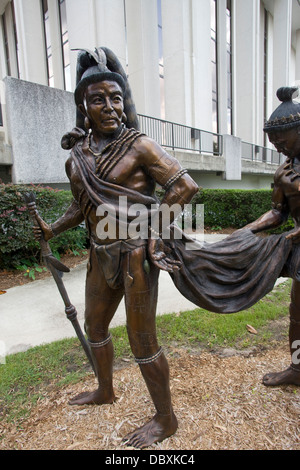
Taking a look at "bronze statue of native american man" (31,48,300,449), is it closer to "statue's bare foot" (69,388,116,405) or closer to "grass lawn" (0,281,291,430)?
"statue's bare foot" (69,388,116,405)

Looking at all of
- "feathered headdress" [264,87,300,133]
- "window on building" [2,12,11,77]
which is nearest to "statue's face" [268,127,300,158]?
"feathered headdress" [264,87,300,133]

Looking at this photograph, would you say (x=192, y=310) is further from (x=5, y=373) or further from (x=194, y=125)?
(x=194, y=125)

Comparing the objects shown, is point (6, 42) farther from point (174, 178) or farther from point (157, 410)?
point (157, 410)

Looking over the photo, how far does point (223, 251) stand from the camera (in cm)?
197

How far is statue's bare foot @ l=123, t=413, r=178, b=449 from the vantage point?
195cm

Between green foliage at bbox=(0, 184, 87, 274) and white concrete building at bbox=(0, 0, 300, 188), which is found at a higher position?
white concrete building at bbox=(0, 0, 300, 188)

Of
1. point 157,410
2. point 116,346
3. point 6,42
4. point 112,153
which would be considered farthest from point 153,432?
point 6,42

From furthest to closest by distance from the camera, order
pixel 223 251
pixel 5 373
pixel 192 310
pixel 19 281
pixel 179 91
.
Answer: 1. pixel 179 91
2. pixel 19 281
3. pixel 192 310
4. pixel 5 373
5. pixel 223 251

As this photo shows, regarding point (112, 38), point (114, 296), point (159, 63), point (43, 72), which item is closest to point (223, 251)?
point (114, 296)

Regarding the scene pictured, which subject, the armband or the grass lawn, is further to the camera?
the grass lawn

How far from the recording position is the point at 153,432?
1976 mm

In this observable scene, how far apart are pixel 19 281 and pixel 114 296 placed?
4.23 meters

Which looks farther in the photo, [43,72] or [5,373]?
[43,72]

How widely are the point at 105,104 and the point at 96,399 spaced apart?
212cm
